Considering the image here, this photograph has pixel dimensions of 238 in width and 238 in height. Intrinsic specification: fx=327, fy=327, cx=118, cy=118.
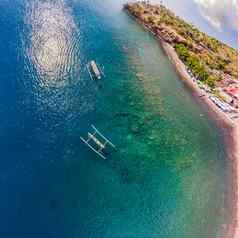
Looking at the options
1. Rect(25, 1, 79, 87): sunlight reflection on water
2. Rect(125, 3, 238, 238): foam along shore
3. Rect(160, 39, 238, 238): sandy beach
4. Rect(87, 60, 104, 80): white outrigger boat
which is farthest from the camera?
Rect(87, 60, 104, 80): white outrigger boat

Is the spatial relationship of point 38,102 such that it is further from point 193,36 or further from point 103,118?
point 193,36

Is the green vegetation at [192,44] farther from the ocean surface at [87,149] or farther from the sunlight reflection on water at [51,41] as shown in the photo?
the sunlight reflection on water at [51,41]

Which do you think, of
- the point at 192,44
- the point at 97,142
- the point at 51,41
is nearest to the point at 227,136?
the point at 97,142

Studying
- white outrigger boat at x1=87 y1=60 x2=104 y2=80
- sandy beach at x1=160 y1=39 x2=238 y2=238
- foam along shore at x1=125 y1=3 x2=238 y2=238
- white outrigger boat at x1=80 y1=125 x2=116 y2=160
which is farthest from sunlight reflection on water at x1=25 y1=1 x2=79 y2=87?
sandy beach at x1=160 y1=39 x2=238 y2=238

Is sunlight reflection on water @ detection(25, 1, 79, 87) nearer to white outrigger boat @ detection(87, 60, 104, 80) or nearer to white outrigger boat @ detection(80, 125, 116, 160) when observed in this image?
white outrigger boat @ detection(87, 60, 104, 80)

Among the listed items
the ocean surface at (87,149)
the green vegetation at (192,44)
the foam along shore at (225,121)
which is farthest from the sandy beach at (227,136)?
→ the green vegetation at (192,44)

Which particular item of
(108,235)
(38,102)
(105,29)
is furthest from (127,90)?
(108,235)
